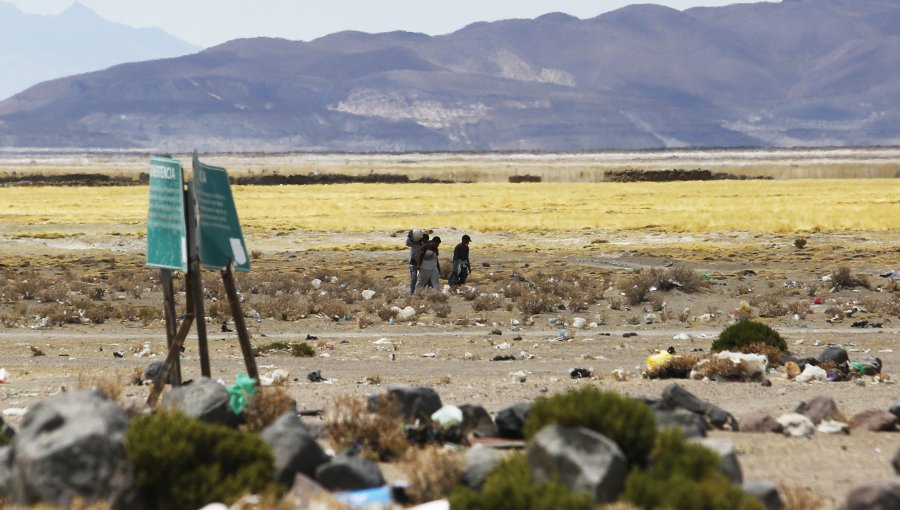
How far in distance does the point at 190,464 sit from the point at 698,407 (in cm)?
470

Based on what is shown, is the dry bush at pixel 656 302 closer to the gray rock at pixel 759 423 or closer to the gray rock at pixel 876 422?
the gray rock at pixel 876 422

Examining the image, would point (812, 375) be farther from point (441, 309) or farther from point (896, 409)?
point (441, 309)

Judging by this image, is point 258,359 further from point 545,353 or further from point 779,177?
point 779,177

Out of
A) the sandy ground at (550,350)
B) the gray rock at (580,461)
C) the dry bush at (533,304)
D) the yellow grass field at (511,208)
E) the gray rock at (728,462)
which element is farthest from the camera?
the yellow grass field at (511,208)

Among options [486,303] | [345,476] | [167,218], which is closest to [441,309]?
[486,303]

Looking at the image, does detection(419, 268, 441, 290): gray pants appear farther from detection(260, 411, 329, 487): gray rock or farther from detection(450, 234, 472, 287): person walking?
detection(260, 411, 329, 487): gray rock

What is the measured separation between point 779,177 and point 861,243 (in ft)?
261

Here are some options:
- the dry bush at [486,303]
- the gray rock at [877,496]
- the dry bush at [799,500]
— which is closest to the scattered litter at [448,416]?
the dry bush at [799,500]

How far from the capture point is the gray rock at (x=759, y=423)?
36.3 feet

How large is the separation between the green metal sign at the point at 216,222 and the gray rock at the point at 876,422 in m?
5.29

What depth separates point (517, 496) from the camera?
725cm

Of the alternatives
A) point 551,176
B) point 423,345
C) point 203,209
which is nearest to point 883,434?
point 203,209

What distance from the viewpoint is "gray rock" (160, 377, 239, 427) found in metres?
9.62

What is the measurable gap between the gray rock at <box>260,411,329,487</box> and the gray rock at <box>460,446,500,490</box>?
103cm
